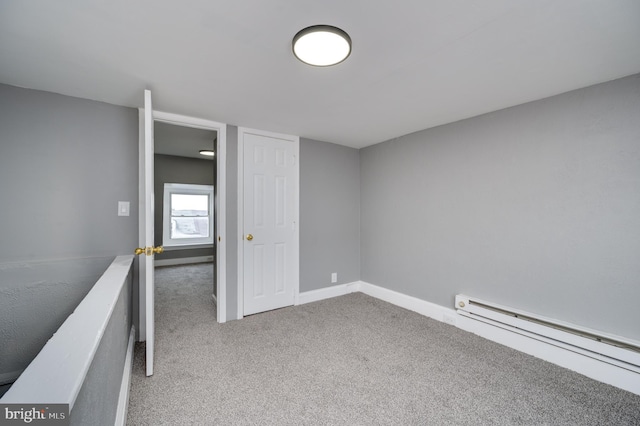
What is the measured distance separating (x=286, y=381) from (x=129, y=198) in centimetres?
214

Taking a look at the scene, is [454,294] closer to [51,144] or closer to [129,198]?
[129,198]

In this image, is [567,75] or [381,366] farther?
[381,366]

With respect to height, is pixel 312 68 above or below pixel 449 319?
above

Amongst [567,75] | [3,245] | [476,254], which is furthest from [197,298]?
[567,75]

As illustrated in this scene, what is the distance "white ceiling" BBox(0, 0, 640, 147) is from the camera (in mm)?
1330

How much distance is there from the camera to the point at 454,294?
2.91 metres

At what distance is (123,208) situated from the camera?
8.30 feet

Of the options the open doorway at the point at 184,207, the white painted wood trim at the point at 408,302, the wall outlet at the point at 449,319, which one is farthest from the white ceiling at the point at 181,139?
the wall outlet at the point at 449,319

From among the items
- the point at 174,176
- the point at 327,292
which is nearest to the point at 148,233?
the point at 327,292

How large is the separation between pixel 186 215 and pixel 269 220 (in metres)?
3.90

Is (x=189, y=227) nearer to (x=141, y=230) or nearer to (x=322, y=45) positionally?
(x=141, y=230)

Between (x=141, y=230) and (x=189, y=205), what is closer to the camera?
(x=141, y=230)

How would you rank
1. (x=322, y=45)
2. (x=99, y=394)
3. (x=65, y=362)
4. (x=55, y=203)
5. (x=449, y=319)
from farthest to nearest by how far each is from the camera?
(x=449, y=319)
(x=55, y=203)
(x=322, y=45)
(x=99, y=394)
(x=65, y=362)

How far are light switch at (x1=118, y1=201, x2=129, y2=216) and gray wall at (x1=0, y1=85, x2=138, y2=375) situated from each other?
1.4 inches
